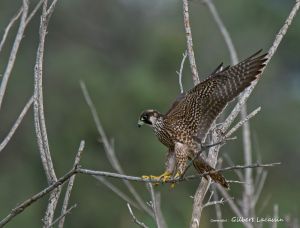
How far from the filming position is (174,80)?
73.9 feet

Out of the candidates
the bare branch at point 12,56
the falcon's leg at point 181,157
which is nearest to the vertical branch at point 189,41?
the falcon's leg at point 181,157

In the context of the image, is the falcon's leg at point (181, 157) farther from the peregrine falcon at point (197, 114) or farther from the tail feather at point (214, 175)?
the tail feather at point (214, 175)

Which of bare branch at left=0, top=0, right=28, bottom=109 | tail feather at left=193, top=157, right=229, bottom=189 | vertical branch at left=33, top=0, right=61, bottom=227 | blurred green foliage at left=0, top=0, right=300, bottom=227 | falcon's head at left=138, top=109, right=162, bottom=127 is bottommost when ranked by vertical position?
blurred green foliage at left=0, top=0, right=300, bottom=227

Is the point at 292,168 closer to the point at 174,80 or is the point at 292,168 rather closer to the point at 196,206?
the point at 174,80

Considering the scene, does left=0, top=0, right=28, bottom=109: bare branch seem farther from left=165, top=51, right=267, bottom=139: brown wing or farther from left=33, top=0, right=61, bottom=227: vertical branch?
left=165, top=51, right=267, bottom=139: brown wing

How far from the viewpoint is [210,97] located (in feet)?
17.7

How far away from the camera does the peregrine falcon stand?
17.1 ft

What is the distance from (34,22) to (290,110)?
7738 millimetres

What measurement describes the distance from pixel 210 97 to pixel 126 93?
668 inches

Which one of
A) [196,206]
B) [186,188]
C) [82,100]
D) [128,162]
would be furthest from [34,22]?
[196,206]

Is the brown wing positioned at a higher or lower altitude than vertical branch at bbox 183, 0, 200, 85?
lower

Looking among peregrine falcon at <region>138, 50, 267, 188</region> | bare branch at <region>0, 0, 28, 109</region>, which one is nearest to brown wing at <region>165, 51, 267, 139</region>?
peregrine falcon at <region>138, 50, 267, 188</region>

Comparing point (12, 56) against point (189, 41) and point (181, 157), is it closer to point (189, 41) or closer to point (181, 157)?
point (189, 41)

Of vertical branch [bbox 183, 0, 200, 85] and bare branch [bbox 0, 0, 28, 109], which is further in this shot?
vertical branch [bbox 183, 0, 200, 85]
